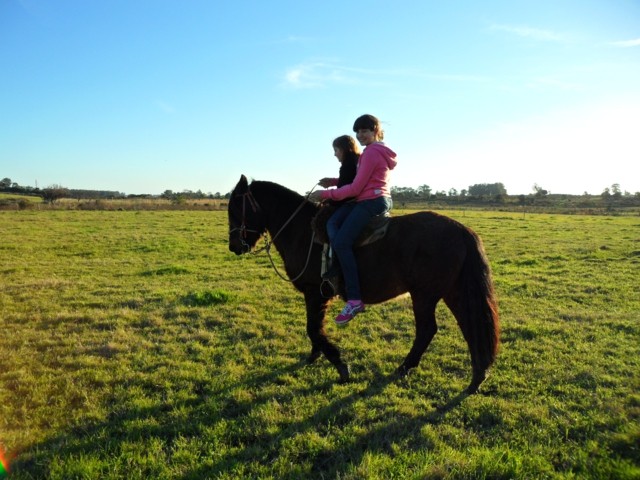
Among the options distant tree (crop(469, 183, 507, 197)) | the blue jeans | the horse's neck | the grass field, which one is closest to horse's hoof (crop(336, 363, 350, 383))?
the grass field

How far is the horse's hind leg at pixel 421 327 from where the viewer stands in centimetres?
505

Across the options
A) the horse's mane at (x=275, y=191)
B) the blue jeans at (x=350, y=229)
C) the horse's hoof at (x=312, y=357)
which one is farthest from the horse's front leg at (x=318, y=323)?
the horse's mane at (x=275, y=191)

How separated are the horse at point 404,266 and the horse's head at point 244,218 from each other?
2cm

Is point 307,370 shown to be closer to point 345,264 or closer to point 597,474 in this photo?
point 345,264

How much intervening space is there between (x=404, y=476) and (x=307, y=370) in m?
2.38

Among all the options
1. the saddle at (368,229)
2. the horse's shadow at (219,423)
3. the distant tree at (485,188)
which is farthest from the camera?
the distant tree at (485,188)

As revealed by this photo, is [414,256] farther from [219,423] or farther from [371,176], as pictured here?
[219,423]

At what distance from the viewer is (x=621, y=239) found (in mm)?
21422

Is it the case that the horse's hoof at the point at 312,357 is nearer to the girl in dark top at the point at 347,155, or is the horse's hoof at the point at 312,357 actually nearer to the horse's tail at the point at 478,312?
the horse's tail at the point at 478,312

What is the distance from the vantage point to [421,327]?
5.17 meters

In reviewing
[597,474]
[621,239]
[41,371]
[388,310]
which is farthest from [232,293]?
[621,239]

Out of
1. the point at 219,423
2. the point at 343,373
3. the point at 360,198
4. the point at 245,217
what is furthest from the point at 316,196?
the point at 219,423

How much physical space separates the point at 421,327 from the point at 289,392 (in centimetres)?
192

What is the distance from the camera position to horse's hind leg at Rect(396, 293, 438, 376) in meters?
5.05
